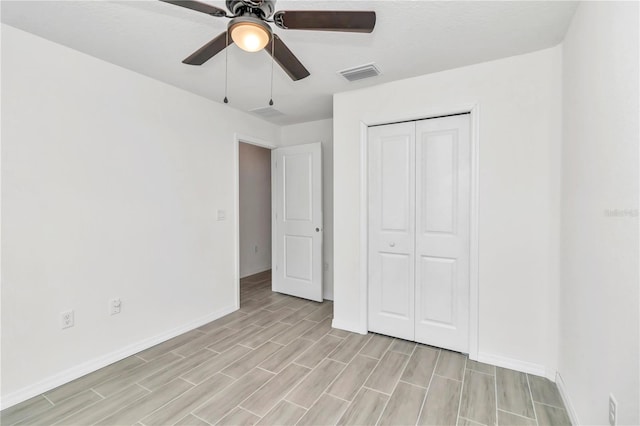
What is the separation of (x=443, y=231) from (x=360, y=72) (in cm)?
157

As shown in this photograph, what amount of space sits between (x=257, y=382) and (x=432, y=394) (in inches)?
48.9

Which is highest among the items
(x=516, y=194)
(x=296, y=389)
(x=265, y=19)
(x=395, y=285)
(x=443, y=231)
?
(x=265, y=19)

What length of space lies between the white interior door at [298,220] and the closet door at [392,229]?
107cm

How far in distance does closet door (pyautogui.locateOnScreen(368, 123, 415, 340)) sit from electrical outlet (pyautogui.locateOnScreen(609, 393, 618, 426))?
1.52m

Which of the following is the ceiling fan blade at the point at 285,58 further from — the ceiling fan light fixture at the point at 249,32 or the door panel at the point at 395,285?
the door panel at the point at 395,285

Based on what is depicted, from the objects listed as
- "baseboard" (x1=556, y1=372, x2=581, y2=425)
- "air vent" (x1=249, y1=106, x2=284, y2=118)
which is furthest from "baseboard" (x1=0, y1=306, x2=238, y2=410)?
"baseboard" (x1=556, y1=372, x2=581, y2=425)

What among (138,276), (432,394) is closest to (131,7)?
(138,276)

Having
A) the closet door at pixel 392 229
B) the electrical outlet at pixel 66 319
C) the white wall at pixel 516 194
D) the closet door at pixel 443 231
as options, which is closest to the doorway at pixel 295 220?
the closet door at pixel 392 229

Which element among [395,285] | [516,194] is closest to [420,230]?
[395,285]

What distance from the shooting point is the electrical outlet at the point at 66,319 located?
211cm

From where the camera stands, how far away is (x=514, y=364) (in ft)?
7.39

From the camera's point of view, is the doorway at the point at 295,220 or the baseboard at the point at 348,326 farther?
the doorway at the point at 295,220

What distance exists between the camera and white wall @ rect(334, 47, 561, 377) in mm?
2135

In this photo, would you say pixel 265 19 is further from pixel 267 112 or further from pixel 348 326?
pixel 348 326
